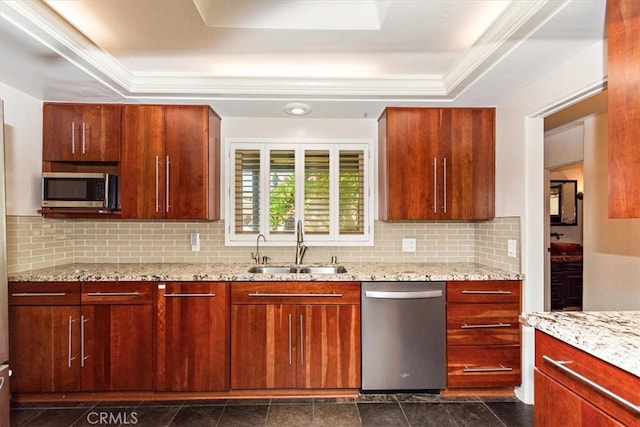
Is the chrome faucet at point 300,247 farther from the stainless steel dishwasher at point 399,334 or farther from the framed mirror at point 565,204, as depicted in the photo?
the framed mirror at point 565,204

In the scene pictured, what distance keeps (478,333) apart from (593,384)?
141cm

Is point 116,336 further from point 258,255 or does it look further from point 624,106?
point 624,106

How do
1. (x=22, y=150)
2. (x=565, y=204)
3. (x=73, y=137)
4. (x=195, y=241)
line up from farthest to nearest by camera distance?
(x=565, y=204) < (x=195, y=241) < (x=73, y=137) < (x=22, y=150)

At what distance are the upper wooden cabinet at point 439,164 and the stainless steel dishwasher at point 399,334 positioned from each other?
0.66m

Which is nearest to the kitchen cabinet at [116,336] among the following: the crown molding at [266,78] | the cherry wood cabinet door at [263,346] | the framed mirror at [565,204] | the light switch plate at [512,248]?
the cherry wood cabinet door at [263,346]

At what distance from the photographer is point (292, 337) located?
95.5 inches

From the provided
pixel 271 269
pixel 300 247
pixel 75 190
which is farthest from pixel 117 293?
pixel 300 247

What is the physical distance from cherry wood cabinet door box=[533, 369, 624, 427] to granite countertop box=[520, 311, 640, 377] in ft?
0.60

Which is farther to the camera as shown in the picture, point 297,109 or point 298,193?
point 298,193

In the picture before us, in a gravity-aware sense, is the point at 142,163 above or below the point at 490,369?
above

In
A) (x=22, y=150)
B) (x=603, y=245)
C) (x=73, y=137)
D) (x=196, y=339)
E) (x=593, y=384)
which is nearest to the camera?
(x=593, y=384)

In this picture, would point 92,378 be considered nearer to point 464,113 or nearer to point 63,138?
point 63,138

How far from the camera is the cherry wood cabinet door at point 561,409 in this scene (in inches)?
43.4

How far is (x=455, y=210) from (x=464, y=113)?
2.65 feet
